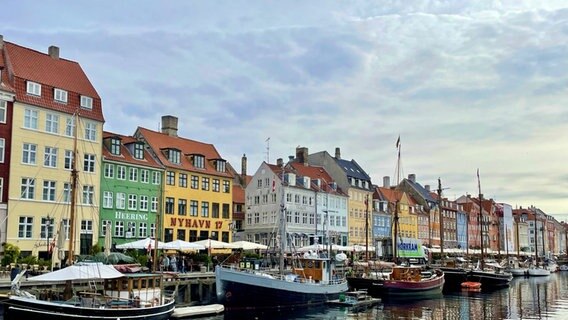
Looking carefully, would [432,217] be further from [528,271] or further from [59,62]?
[59,62]

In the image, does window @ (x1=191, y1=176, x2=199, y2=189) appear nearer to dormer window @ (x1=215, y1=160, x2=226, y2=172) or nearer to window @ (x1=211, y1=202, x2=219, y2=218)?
window @ (x1=211, y1=202, x2=219, y2=218)

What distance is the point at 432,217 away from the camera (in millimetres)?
115562

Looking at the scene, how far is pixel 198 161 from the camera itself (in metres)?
66.1

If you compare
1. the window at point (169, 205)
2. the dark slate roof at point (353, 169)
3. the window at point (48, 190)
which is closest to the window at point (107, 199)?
the window at point (48, 190)

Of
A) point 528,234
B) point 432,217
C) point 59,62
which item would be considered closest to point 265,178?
point 59,62

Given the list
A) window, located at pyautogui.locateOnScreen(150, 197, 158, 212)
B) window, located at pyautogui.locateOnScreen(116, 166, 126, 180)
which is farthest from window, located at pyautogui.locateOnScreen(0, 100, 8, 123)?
window, located at pyautogui.locateOnScreen(150, 197, 158, 212)

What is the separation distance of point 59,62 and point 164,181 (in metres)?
15.1

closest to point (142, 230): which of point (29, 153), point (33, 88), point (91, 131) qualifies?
point (91, 131)

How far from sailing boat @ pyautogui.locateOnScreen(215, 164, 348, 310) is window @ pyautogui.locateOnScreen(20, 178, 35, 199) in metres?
18.3

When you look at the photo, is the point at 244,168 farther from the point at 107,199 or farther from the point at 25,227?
the point at 25,227

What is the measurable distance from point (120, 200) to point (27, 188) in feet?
33.5

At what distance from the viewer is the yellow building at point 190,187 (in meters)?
61.8

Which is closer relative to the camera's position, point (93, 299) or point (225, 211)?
point (93, 299)

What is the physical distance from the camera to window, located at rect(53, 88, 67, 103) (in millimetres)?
51344
